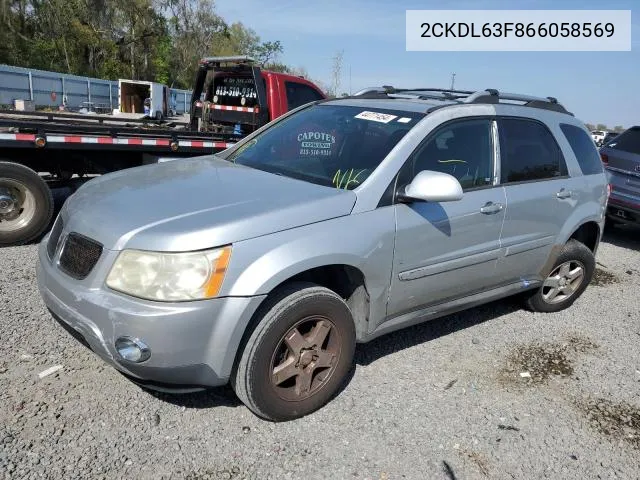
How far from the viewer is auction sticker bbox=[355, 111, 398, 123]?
3564 mm

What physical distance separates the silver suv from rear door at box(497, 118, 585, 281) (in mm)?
16

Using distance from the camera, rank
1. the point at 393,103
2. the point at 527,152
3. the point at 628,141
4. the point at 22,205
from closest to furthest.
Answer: the point at 393,103
the point at 527,152
the point at 22,205
the point at 628,141

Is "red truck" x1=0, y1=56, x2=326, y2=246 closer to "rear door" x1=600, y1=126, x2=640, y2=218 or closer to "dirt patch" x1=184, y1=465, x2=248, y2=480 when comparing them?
"dirt patch" x1=184, y1=465, x2=248, y2=480

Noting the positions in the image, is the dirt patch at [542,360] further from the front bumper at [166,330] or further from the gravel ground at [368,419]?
the front bumper at [166,330]

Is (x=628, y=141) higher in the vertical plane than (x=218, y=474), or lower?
higher

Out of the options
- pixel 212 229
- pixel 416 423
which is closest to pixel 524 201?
pixel 416 423

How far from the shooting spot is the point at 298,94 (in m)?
8.10

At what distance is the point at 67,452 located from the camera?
2.57 m

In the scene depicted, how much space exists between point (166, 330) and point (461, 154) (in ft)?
7.35

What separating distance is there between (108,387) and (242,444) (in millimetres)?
903

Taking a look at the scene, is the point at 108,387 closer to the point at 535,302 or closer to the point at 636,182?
the point at 535,302

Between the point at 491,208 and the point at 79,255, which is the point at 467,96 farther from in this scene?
the point at 79,255

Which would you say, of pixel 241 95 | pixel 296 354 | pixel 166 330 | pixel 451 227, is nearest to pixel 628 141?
pixel 241 95

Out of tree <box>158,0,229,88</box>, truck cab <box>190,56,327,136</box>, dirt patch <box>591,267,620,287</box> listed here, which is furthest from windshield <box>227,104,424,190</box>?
tree <box>158,0,229,88</box>
